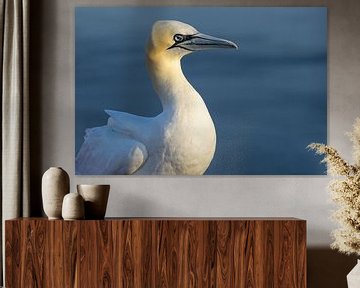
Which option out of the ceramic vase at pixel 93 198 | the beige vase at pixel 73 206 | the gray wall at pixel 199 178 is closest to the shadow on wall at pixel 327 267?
the gray wall at pixel 199 178

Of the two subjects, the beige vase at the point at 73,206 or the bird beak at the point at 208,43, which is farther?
the bird beak at the point at 208,43

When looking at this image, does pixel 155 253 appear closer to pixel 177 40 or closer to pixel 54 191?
pixel 54 191

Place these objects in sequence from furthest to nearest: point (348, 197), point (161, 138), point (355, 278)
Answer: point (161, 138) → point (355, 278) → point (348, 197)

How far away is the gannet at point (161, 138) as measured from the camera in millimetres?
4457

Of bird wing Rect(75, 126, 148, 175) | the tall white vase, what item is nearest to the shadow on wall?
the tall white vase

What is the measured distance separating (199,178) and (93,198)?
2.50 feet

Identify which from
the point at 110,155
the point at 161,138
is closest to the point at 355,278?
the point at 161,138

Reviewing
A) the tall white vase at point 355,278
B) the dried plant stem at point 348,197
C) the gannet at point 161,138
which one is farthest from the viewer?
the gannet at point 161,138

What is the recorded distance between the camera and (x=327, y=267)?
4.48 metres

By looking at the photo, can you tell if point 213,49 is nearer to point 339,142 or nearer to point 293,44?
point 293,44

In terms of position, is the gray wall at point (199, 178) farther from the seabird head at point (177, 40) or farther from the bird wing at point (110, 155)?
the seabird head at point (177, 40)

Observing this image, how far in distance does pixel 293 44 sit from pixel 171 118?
893mm

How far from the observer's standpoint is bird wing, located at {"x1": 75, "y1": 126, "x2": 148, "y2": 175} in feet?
14.6

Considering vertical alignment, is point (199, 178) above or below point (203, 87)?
below
